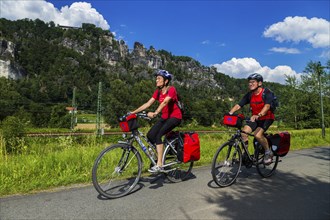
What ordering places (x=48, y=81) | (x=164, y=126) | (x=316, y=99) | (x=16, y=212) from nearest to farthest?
1. (x=16, y=212)
2. (x=164, y=126)
3. (x=316, y=99)
4. (x=48, y=81)

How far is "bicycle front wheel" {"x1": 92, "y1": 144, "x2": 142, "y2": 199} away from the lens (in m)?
4.60

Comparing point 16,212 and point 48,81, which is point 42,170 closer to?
point 16,212

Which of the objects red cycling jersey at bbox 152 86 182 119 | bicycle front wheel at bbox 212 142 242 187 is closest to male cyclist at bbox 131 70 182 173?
red cycling jersey at bbox 152 86 182 119

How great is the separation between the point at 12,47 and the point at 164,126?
17782cm

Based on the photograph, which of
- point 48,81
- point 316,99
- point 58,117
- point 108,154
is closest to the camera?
point 108,154

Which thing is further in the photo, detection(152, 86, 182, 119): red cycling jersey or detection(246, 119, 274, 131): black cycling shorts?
detection(246, 119, 274, 131): black cycling shorts

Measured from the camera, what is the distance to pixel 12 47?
15962cm

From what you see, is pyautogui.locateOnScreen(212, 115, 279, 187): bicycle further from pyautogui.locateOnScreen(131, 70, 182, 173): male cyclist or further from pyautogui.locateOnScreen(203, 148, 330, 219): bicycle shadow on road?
pyautogui.locateOnScreen(131, 70, 182, 173): male cyclist

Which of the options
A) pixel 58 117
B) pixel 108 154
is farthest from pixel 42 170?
pixel 58 117

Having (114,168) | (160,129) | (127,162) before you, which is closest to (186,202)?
(127,162)

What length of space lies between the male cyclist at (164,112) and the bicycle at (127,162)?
14 cm

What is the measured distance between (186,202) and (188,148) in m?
1.27

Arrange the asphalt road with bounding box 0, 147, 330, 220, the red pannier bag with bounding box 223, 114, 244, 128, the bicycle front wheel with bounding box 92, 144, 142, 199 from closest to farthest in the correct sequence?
the asphalt road with bounding box 0, 147, 330, 220 < the bicycle front wheel with bounding box 92, 144, 142, 199 < the red pannier bag with bounding box 223, 114, 244, 128

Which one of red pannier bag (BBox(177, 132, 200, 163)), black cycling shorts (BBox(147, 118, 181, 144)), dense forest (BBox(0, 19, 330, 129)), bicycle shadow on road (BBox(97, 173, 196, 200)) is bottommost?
bicycle shadow on road (BBox(97, 173, 196, 200))
